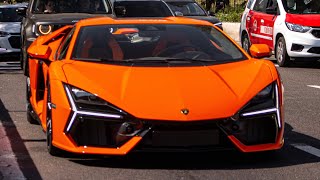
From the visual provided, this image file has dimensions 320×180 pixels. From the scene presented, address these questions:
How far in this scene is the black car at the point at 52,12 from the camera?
1459 centimetres

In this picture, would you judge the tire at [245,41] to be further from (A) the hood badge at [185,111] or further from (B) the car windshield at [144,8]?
(A) the hood badge at [185,111]

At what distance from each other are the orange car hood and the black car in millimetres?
7490

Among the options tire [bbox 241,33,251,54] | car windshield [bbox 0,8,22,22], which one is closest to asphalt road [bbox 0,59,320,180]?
tire [bbox 241,33,251,54]

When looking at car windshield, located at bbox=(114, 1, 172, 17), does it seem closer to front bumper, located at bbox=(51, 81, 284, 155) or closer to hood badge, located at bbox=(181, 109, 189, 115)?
front bumper, located at bbox=(51, 81, 284, 155)

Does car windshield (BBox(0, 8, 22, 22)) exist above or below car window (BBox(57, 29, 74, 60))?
below

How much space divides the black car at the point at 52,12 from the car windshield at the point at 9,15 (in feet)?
13.8

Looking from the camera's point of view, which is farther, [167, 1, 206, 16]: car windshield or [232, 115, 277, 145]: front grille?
[167, 1, 206, 16]: car windshield

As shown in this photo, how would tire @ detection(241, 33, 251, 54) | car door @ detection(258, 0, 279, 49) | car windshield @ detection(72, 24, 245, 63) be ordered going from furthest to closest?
tire @ detection(241, 33, 251, 54) → car door @ detection(258, 0, 279, 49) → car windshield @ detection(72, 24, 245, 63)

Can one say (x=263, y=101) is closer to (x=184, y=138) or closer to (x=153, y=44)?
(x=184, y=138)

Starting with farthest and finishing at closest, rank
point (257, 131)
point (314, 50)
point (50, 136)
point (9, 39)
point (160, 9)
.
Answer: point (160, 9), point (9, 39), point (314, 50), point (50, 136), point (257, 131)

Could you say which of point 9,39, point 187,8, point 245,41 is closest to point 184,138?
point 9,39

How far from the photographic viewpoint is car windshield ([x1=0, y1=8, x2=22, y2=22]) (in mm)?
20438

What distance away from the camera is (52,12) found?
1567cm

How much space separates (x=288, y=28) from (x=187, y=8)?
19.0ft
